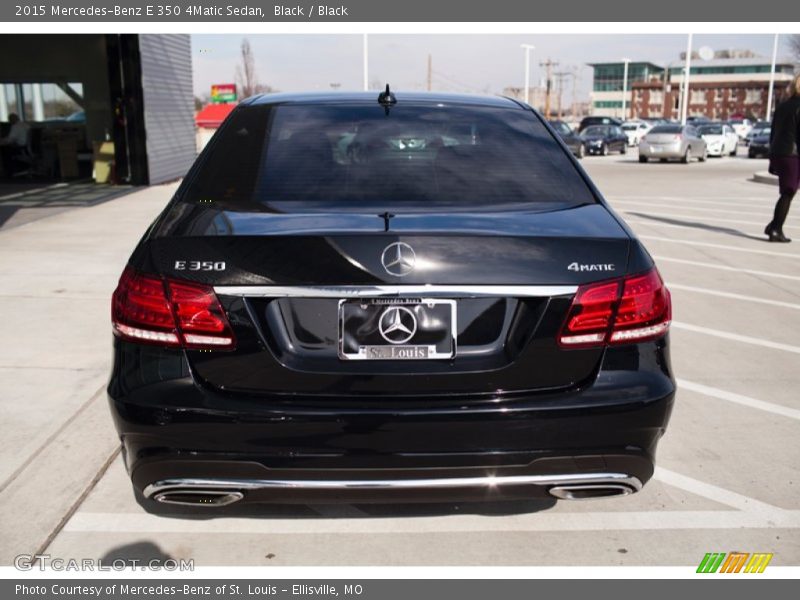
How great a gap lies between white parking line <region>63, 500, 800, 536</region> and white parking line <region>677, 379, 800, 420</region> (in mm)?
1269

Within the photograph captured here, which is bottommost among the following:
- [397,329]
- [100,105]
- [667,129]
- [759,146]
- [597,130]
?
[759,146]

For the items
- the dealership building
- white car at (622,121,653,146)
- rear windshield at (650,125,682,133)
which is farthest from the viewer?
white car at (622,121,653,146)

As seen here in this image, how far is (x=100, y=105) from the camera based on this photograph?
23.1 m

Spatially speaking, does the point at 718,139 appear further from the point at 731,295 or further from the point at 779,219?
the point at 731,295

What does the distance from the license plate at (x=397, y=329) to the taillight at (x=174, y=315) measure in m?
0.37

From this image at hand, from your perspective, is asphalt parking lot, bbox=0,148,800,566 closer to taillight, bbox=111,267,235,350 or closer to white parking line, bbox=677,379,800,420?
white parking line, bbox=677,379,800,420

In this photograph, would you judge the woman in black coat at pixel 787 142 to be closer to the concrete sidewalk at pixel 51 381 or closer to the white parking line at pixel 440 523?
the white parking line at pixel 440 523

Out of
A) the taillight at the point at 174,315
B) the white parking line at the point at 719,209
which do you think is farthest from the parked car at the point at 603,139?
the taillight at the point at 174,315

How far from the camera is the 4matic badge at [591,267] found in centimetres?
256

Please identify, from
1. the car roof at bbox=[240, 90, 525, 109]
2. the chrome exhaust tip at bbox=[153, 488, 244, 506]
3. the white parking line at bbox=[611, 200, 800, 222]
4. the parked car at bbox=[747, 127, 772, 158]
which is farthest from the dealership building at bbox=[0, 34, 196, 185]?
the parked car at bbox=[747, 127, 772, 158]

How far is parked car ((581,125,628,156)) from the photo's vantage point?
3609 centimetres

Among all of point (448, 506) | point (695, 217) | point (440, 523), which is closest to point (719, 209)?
point (695, 217)

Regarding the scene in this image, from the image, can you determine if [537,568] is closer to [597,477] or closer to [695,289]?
[597,477]

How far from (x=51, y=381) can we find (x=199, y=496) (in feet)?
8.71
